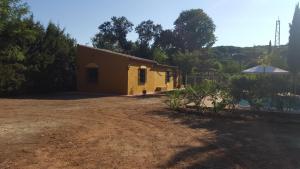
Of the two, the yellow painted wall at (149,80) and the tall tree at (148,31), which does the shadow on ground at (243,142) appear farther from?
the tall tree at (148,31)

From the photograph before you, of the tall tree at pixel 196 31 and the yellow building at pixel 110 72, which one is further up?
the tall tree at pixel 196 31

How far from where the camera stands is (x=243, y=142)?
8750 mm

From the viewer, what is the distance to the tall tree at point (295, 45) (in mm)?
26359

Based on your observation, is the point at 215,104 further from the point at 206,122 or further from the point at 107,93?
the point at 107,93

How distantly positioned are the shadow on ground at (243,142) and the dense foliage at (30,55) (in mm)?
11694

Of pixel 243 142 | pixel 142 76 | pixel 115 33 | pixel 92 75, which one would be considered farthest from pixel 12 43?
pixel 115 33

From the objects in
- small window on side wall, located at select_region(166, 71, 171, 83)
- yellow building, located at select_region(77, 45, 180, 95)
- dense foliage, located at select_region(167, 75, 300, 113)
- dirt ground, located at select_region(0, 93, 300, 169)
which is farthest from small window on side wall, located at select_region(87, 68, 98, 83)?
dirt ground, located at select_region(0, 93, 300, 169)

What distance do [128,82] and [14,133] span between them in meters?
16.1

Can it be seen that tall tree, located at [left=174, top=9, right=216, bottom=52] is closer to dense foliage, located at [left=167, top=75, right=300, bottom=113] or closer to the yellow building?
the yellow building

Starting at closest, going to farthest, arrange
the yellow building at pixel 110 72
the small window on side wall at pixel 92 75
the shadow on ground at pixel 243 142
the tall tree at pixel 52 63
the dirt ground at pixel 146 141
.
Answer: the dirt ground at pixel 146 141, the shadow on ground at pixel 243 142, the tall tree at pixel 52 63, the yellow building at pixel 110 72, the small window on side wall at pixel 92 75

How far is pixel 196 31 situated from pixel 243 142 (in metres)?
61.5

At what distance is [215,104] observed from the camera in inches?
556

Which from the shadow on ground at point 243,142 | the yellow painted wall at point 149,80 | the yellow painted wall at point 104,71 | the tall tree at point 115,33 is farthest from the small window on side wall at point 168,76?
the tall tree at point 115,33

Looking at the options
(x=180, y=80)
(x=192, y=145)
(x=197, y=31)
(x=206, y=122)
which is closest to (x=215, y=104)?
(x=206, y=122)
